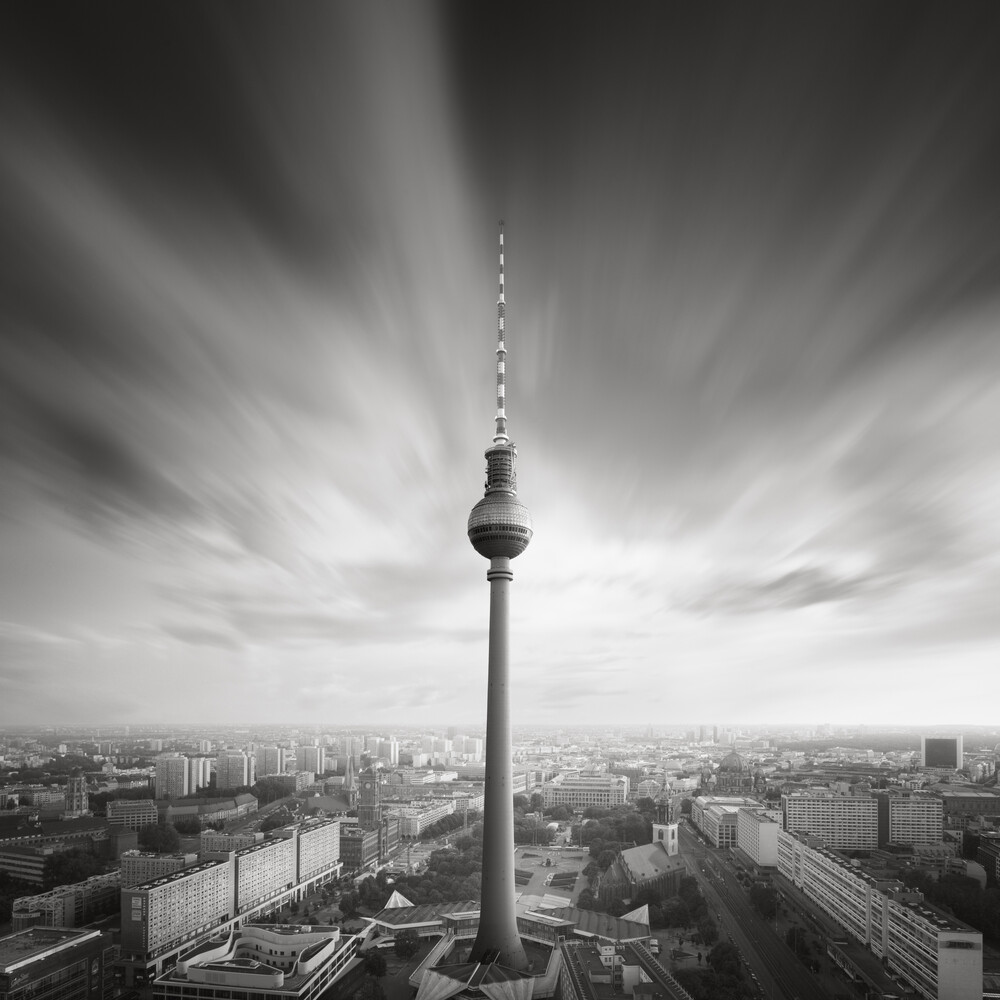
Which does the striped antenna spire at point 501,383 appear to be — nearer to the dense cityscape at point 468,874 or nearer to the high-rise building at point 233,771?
the dense cityscape at point 468,874

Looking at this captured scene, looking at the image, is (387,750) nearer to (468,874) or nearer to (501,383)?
(468,874)

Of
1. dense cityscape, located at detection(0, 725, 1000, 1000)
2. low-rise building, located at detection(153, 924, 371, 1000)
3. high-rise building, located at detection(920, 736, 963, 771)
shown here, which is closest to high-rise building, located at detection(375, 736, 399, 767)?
dense cityscape, located at detection(0, 725, 1000, 1000)

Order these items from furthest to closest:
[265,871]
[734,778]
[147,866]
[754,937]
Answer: [734,778], [265,871], [147,866], [754,937]

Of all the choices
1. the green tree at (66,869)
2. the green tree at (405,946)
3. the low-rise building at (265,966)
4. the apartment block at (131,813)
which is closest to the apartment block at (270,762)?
the apartment block at (131,813)

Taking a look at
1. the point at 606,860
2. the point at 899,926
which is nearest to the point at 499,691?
the point at 899,926

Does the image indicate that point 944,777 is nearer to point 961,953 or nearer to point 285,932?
point 961,953

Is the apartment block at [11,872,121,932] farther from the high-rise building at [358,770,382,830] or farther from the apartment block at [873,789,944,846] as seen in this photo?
Result: the apartment block at [873,789,944,846]
